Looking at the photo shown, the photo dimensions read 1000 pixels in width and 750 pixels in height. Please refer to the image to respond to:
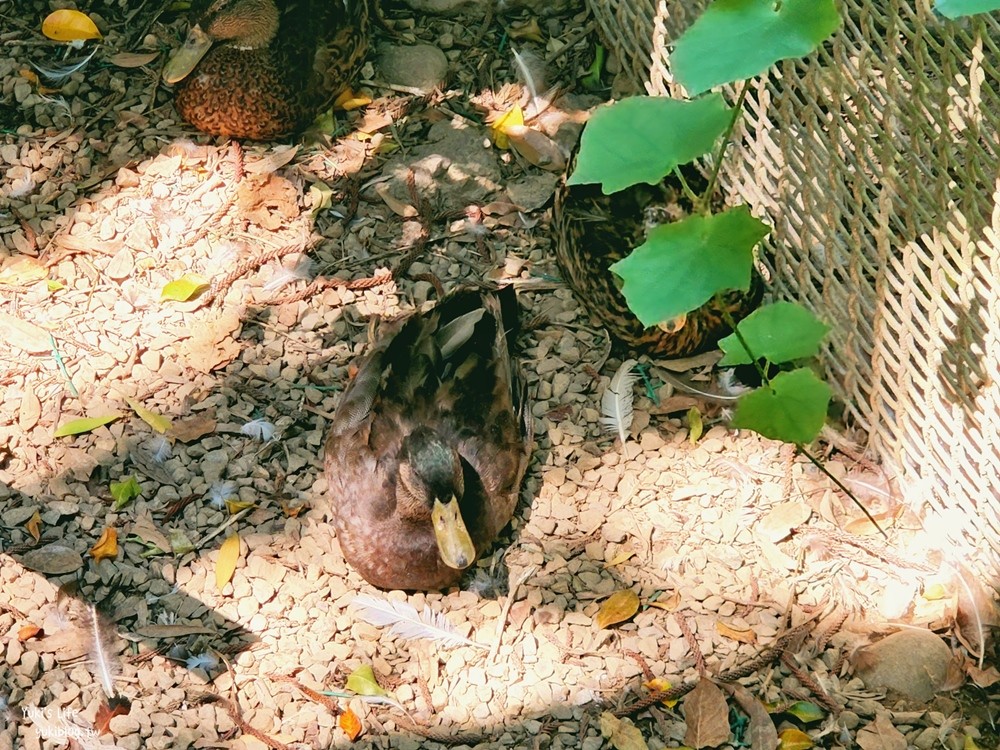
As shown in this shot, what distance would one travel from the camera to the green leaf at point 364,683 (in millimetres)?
3791

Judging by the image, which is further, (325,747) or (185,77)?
(185,77)

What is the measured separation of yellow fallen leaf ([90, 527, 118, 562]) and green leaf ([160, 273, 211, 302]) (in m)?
1.00

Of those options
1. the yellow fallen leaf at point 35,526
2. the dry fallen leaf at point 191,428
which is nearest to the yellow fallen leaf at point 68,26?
the dry fallen leaf at point 191,428

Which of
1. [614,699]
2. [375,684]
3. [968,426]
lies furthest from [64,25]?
[968,426]

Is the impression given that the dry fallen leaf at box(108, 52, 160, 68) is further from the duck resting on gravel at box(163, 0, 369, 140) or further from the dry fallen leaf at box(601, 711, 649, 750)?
the dry fallen leaf at box(601, 711, 649, 750)

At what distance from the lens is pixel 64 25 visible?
17.1ft

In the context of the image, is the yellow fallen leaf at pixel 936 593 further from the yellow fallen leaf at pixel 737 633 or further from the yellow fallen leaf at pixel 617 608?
the yellow fallen leaf at pixel 617 608

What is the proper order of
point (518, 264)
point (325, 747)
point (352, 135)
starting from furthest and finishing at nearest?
point (352, 135) < point (518, 264) < point (325, 747)

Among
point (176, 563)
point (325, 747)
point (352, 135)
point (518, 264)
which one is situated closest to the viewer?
point (325, 747)

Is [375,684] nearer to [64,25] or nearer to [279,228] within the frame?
[279,228]

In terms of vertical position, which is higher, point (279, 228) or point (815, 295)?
point (815, 295)

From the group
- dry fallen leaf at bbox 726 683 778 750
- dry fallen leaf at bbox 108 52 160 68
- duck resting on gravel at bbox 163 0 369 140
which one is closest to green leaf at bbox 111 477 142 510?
duck resting on gravel at bbox 163 0 369 140

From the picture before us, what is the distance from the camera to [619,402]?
4.43m

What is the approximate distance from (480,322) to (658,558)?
3.32 feet
